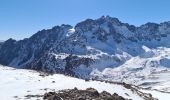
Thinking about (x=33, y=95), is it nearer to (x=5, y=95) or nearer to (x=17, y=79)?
(x=5, y=95)

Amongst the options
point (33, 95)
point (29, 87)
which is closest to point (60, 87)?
point (29, 87)

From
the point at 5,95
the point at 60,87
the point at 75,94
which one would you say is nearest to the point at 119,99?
the point at 75,94

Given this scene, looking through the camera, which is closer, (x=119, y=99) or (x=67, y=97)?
(x=67, y=97)

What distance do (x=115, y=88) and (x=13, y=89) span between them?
1889cm

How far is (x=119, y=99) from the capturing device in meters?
47.3

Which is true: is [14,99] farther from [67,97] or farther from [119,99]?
[119,99]

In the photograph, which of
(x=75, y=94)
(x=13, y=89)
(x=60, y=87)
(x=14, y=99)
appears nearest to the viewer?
(x=14, y=99)

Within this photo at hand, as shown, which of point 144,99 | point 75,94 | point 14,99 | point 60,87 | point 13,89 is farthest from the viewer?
point 144,99

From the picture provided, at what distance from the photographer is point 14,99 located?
42062 millimetres

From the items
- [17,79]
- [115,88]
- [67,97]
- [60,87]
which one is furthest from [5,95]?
[115,88]

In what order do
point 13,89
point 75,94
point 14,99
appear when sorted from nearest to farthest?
point 14,99 → point 75,94 → point 13,89

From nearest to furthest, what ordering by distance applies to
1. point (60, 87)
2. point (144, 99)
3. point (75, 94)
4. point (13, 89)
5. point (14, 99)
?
point (14, 99)
point (75, 94)
point (13, 89)
point (60, 87)
point (144, 99)

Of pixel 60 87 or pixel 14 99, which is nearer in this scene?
pixel 14 99

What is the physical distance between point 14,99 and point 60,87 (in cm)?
1311
